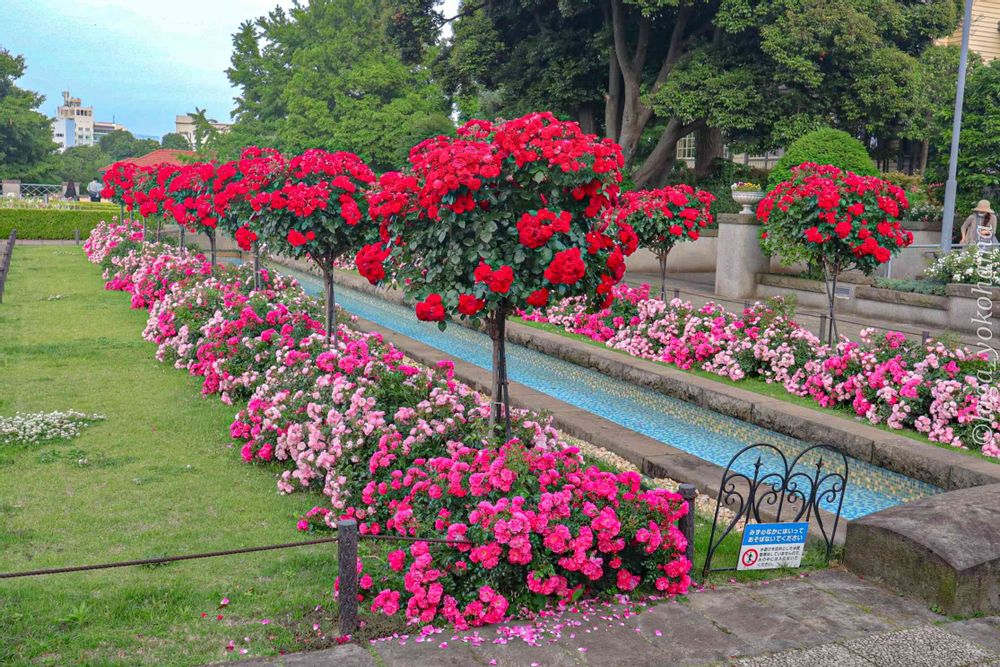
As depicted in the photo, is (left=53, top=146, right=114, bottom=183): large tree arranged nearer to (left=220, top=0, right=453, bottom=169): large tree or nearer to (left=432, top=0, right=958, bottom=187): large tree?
(left=220, top=0, right=453, bottom=169): large tree

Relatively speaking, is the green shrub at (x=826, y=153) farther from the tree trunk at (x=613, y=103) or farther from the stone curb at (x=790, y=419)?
the stone curb at (x=790, y=419)

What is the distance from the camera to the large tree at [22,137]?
174 feet

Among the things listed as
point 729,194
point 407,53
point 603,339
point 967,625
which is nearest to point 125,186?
point 407,53

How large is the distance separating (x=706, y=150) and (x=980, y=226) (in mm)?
10741

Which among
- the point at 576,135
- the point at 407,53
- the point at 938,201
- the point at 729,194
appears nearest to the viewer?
the point at 576,135

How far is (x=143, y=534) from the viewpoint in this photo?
19.3 feet

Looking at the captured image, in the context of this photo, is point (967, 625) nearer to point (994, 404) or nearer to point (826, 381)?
point (994, 404)

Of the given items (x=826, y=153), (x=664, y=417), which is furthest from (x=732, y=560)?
(x=826, y=153)

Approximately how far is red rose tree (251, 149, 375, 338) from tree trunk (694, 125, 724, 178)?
1797 centimetres

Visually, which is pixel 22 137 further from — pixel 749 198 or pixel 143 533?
pixel 143 533

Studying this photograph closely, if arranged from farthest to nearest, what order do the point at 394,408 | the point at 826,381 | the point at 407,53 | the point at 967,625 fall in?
the point at 407,53
the point at 826,381
the point at 394,408
the point at 967,625

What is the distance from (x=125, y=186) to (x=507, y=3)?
36.4ft

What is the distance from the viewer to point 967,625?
4754 mm

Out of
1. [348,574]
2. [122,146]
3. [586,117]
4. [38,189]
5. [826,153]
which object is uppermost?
[122,146]
